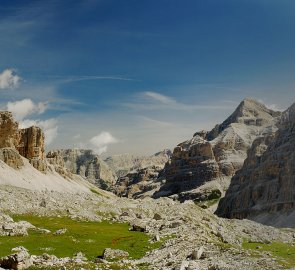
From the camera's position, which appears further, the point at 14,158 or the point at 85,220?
the point at 14,158

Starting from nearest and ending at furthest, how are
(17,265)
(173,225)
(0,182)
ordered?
1. (17,265)
2. (173,225)
3. (0,182)

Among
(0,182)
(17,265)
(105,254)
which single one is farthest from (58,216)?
(17,265)

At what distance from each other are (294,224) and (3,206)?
132 meters

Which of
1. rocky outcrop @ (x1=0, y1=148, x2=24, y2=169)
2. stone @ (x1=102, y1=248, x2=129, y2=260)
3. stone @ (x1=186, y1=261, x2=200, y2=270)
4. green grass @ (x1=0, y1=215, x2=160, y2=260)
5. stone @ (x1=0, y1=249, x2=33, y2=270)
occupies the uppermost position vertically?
rocky outcrop @ (x1=0, y1=148, x2=24, y2=169)

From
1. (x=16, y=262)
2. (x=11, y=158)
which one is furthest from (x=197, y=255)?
(x=11, y=158)

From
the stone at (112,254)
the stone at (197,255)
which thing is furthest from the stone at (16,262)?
the stone at (197,255)

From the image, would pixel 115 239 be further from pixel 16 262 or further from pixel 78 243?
pixel 16 262

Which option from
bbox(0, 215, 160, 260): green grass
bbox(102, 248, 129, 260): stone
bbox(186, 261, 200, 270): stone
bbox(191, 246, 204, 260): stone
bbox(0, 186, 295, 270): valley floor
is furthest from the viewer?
bbox(0, 215, 160, 260): green grass

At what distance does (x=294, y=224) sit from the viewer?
646 feet

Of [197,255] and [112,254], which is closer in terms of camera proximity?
[197,255]

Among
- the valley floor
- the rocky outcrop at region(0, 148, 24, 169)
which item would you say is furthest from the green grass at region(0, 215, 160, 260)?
the rocky outcrop at region(0, 148, 24, 169)

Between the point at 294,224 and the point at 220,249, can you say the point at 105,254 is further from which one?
the point at 294,224

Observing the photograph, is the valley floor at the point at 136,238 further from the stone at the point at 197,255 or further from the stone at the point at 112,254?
the stone at the point at 112,254

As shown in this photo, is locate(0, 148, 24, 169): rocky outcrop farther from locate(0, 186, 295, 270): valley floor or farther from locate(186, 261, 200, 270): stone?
locate(186, 261, 200, 270): stone
